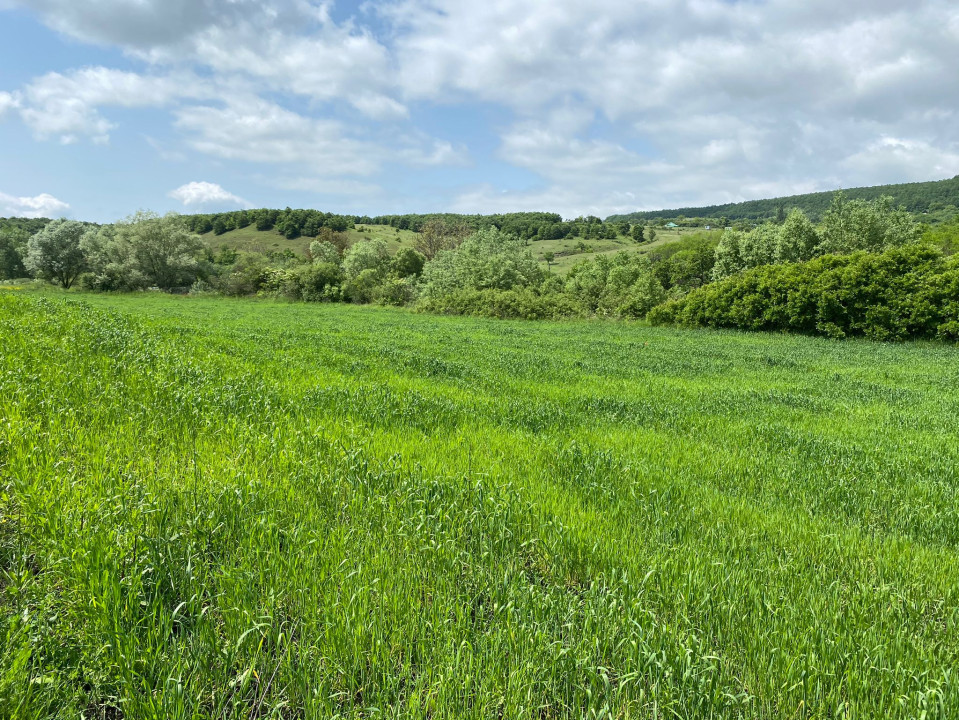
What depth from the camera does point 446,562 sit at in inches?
134

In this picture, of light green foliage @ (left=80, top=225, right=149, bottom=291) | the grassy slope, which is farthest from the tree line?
the grassy slope

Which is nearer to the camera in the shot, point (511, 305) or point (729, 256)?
point (511, 305)

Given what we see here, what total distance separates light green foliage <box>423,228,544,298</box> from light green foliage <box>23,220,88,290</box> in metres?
53.4

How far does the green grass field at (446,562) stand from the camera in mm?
2357

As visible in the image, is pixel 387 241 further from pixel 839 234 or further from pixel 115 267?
pixel 839 234

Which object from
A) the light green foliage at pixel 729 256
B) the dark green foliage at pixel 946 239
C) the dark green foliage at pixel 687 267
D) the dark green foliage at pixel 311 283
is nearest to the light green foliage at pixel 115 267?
the dark green foliage at pixel 311 283

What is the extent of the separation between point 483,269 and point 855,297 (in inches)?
1484

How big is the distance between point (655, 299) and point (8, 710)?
52.4 m

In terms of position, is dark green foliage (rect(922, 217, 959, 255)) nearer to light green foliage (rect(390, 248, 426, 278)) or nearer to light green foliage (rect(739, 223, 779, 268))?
light green foliage (rect(739, 223, 779, 268))

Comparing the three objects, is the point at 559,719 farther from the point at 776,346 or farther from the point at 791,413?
the point at 776,346

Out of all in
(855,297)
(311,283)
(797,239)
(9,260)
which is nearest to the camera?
(855,297)

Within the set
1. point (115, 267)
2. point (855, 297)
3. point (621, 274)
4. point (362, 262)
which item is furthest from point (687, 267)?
point (115, 267)

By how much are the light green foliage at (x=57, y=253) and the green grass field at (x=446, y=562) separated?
83879 millimetres

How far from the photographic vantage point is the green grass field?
2.36 m
